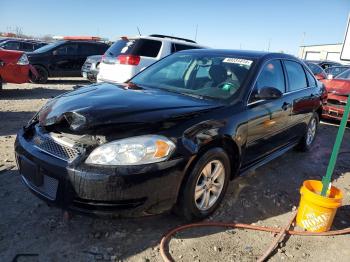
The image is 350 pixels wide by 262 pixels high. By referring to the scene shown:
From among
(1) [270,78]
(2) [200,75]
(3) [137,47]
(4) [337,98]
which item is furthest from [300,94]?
(3) [137,47]

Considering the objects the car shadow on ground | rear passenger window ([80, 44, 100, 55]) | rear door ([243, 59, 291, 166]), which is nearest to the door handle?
rear door ([243, 59, 291, 166])

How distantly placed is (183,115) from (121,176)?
0.79 metres

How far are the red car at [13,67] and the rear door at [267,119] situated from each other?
7.52 metres

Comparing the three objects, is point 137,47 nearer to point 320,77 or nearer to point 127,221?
point 320,77

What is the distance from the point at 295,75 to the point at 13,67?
24.7 ft

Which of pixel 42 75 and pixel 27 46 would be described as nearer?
pixel 42 75

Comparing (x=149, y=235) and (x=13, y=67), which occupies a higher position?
(x=13, y=67)

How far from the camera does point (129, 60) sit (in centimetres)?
884

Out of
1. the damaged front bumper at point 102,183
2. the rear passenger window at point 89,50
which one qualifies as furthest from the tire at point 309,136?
the rear passenger window at point 89,50

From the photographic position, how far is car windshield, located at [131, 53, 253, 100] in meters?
A: 3.81

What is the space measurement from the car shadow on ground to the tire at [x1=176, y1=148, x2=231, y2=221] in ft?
0.56

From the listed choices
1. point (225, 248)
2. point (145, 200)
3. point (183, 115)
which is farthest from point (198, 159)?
point (225, 248)

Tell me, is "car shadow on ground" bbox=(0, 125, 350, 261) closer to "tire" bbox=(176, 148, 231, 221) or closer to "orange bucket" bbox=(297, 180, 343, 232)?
"tire" bbox=(176, 148, 231, 221)

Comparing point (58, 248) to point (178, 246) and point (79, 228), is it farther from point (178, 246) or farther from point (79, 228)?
point (178, 246)
